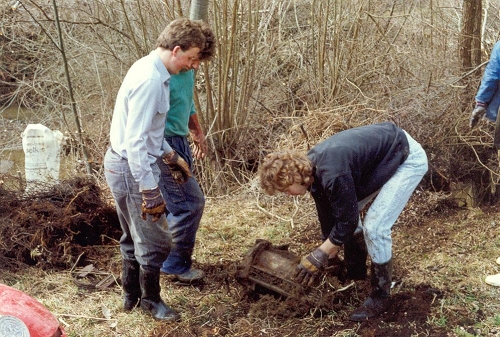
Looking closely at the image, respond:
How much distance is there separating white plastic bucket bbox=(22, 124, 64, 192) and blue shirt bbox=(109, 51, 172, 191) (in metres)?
3.21

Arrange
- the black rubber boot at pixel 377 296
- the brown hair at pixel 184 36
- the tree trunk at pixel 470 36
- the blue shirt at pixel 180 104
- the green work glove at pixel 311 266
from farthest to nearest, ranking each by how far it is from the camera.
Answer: the tree trunk at pixel 470 36 → the blue shirt at pixel 180 104 → the black rubber boot at pixel 377 296 → the green work glove at pixel 311 266 → the brown hair at pixel 184 36

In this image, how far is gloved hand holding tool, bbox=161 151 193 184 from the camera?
4219mm

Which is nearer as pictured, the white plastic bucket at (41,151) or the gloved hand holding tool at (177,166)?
the gloved hand holding tool at (177,166)

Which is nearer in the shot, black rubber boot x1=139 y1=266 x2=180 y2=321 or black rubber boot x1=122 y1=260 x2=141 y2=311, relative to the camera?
black rubber boot x1=139 y1=266 x2=180 y2=321

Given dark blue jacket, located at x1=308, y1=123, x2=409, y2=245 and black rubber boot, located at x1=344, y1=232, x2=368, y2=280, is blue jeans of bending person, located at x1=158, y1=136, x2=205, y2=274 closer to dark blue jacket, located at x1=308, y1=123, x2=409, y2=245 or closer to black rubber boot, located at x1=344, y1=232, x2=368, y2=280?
dark blue jacket, located at x1=308, y1=123, x2=409, y2=245

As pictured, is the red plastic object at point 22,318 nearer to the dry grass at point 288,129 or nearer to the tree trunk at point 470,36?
the dry grass at point 288,129

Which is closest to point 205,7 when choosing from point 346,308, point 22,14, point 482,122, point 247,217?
point 247,217

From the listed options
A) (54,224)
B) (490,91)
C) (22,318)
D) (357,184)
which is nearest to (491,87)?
(490,91)

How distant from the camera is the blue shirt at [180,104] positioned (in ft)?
14.0

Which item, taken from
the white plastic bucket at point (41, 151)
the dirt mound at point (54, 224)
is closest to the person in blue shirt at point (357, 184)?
the dirt mound at point (54, 224)

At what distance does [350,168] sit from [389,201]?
0.46 meters

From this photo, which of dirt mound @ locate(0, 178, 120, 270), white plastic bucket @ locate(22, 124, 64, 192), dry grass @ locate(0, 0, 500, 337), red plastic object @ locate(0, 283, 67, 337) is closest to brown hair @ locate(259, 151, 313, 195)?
dry grass @ locate(0, 0, 500, 337)

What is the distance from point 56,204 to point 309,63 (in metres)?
4.32

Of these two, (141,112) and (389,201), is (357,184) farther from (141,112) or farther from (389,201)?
(141,112)
